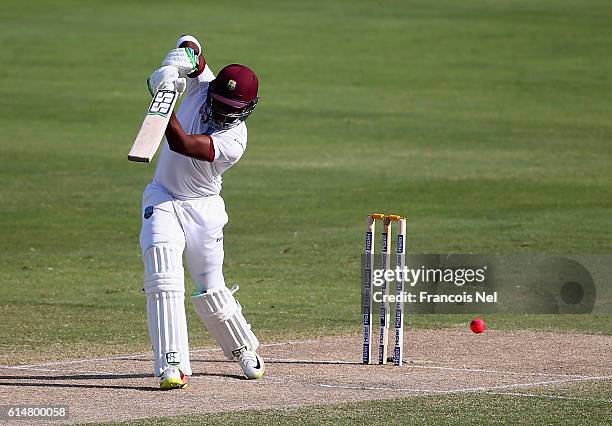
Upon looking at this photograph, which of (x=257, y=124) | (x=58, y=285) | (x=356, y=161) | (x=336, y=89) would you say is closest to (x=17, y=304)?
(x=58, y=285)

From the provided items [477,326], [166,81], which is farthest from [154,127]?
[477,326]

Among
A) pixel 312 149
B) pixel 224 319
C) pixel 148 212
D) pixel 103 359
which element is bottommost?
pixel 103 359

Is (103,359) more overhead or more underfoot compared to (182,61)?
more underfoot

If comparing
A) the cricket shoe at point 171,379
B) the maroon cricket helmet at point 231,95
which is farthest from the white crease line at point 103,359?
the maroon cricket helmet at point 231,95

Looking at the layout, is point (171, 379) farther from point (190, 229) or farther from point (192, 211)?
point (192, 211)

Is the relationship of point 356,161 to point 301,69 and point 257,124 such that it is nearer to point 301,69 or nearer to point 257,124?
point 257,124

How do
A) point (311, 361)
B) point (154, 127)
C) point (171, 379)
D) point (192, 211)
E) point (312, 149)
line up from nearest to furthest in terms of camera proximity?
point (154, 127) → point (171, 379) → point (192, 211) → point (311, 361) → point (312, 149)

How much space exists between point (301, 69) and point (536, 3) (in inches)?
697

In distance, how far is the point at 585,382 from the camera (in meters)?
9.59

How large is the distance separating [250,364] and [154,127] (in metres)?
1.91

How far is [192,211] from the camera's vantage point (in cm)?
948

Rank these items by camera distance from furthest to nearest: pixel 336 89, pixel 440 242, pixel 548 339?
1. pixel 336 89
2. pixel 440 242
3. pixel 548 339

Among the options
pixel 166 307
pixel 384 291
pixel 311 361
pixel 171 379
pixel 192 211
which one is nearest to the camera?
pixel 171 379

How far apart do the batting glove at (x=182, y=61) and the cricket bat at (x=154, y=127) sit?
0.86 ft
